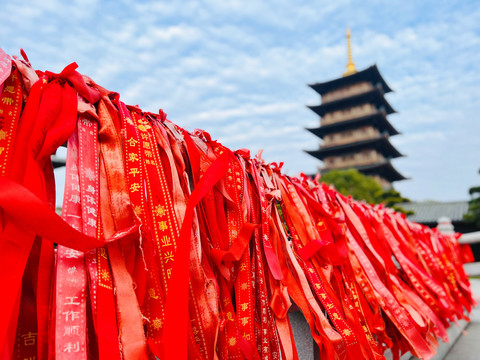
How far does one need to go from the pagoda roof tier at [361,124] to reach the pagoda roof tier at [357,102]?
139cm

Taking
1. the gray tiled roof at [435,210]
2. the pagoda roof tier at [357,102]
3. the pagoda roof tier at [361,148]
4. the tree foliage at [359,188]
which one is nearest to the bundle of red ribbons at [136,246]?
the tree foliage at [359,188]

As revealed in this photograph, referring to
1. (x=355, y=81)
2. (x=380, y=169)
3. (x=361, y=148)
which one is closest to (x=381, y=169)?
(x=380, y=169)

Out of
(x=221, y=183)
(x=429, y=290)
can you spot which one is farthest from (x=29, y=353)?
(x=429, y=290)

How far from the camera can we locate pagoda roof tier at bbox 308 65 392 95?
27641 millimetres

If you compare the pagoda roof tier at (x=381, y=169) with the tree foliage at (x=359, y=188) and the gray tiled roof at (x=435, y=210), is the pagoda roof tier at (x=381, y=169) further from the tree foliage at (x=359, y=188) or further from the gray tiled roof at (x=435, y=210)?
the tree foliage at (x=359, y=188)

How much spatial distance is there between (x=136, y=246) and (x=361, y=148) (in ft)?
91.8

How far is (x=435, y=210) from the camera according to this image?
23391 mm

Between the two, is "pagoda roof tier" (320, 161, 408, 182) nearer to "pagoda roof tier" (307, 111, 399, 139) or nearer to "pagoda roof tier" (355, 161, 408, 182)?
"pagoda roof tier" (355, 161, 408, 182)

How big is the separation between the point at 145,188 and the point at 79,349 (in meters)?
0.38

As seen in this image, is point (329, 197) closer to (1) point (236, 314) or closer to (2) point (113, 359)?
(1) point (236, 314)

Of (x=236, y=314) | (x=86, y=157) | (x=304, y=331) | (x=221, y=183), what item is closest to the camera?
(x=86, y=157)

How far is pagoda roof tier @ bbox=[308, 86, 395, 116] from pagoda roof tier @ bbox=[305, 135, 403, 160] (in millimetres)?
3255

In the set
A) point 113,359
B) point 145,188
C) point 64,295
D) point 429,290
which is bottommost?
point 429,290

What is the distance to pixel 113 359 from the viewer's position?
67cm
